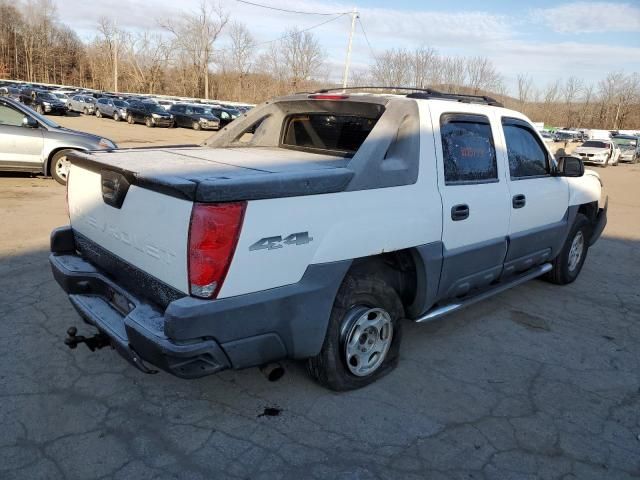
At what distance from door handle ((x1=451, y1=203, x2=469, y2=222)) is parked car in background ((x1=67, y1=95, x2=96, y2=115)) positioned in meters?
40.7

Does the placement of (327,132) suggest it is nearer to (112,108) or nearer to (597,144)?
(597,144)

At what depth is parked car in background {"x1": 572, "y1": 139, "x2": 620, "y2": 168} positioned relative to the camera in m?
28.3

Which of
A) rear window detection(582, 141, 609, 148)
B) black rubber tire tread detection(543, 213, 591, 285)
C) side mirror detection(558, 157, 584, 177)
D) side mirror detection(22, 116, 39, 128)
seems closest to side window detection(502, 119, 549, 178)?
side mirror detection(558, 157, 584, 177)

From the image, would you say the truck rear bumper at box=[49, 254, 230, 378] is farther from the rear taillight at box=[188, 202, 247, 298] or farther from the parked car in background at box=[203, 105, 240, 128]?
the parked car in background at box=[203, 105, 240, 128]

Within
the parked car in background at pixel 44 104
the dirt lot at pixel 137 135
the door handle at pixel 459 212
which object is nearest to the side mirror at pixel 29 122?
the dirt lot at pixel 137 135

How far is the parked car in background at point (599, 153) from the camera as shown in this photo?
2830 cm

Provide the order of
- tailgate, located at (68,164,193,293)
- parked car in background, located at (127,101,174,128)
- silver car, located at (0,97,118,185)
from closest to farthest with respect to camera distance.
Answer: tailgate, located at (68,164,193,293) → silver car, located at (0,97,118,185) → parked car in background, located at (127,101,174,128)

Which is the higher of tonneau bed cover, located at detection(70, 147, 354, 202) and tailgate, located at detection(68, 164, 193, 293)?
tonneau bed cover, located at detection(70, 147, 354, 202)

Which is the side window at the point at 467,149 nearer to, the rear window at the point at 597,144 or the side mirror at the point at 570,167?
the side mirror at the point at 570,167

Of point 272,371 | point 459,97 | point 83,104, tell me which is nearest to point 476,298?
point 459,97

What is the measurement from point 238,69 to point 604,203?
77.5 metres

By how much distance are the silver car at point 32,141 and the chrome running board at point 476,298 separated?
24.7 feet

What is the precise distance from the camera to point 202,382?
3330mm

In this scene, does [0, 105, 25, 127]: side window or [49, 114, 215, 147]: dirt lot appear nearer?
[0, 105, 25, 127]: side window
